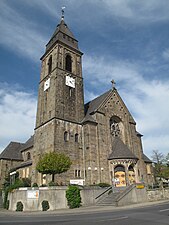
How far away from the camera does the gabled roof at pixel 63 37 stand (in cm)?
3762

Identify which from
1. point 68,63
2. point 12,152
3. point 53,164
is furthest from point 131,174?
point 12,152

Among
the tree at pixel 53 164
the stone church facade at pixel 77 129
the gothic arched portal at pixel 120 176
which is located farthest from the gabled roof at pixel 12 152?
the tree at pixel 53 164

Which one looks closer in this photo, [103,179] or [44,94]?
[103,179]

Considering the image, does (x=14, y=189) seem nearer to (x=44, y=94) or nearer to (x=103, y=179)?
(x=103, y=179)

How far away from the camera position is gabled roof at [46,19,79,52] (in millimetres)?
37625

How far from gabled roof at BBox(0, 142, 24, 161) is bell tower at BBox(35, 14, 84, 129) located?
1561 centimetres

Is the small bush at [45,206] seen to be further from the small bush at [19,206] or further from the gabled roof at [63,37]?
the gabled roof at [63,37]

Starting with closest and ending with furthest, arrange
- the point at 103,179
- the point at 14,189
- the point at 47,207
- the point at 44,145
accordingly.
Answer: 1. the point at 47,207
2. the point at 14,189
3. the point at 103,179
4. the point at 44,145

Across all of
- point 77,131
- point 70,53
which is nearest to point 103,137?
point 77,131

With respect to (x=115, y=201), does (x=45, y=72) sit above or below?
above

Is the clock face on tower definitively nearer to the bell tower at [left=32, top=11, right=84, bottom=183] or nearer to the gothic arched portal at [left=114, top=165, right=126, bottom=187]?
the bell tower at [left=32, top=11, right=84, bottom=183]

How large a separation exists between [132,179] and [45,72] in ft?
77.8

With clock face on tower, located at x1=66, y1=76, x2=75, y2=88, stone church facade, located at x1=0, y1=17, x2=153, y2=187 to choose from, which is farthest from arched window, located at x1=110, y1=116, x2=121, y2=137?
clock face on tower, located at x1=66, y1=76, x2=75, y2=88

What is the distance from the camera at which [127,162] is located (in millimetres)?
28625
